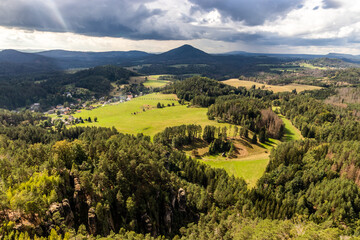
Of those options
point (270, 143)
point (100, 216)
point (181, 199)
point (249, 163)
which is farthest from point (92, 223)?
point (270, 143)

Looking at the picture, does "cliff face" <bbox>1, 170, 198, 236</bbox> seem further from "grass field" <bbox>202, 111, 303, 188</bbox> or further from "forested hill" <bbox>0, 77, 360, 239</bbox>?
"grass field" <bbox>202, 111, 303, 188</bbox>

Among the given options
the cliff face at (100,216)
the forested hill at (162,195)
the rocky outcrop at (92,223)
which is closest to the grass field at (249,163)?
the forested hill at (162,195)

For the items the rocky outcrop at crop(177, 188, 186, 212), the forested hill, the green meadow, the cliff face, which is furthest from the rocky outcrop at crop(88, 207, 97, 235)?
the green meadow

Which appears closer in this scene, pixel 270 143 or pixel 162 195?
pixel 162 195

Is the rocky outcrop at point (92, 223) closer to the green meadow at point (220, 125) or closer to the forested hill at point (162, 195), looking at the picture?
the forested hill at point (162, 195)

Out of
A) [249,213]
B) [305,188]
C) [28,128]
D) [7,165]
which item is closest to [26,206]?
[7,165]

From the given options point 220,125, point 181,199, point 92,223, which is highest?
point 92,223

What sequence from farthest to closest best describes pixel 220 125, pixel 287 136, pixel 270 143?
pixel 220 125 → pixel 287 136 → pixel 270 143

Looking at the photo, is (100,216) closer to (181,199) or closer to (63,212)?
(63,212)

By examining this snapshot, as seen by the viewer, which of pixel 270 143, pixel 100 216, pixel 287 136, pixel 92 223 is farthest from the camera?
pixel 287 136

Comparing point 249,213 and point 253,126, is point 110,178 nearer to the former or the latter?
point 249,213

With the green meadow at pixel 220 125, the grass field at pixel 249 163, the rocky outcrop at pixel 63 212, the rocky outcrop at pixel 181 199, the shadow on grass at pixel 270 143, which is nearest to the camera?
the rocky outcrop at pixel 63 212
